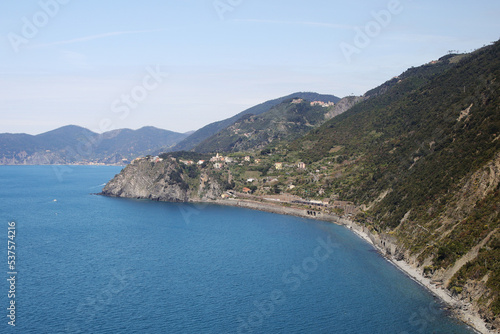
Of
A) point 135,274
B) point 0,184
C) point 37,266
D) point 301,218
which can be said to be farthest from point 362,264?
point 0,184

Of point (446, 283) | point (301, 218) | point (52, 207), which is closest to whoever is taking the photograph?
point (446, 283)

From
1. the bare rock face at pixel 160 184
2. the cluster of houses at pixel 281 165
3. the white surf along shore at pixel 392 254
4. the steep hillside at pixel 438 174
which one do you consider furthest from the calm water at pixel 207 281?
the bare rock face at pixel 160 184

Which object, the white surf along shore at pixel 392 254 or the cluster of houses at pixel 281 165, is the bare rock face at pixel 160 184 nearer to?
the white surf along shore at pixel 392 254

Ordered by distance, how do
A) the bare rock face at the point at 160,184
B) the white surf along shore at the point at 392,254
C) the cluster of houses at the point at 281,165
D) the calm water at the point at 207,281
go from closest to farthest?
the white surf along shore at the point at 392,254 < the calm water at the point at 207,281 < the cluster of houses at the point at 281,165 < the bare rock face at the point at 160,184

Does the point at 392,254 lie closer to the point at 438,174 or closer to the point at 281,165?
the point at 438,174

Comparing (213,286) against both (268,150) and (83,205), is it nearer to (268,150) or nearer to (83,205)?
(83,205)

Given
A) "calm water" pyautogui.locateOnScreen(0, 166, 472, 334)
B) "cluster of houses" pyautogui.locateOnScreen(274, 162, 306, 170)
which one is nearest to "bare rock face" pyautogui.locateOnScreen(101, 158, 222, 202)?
"cluster of houses" pyautogui.locateOnScreen(274, 162, 306, 170)

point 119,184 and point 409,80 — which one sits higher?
point 409,80
